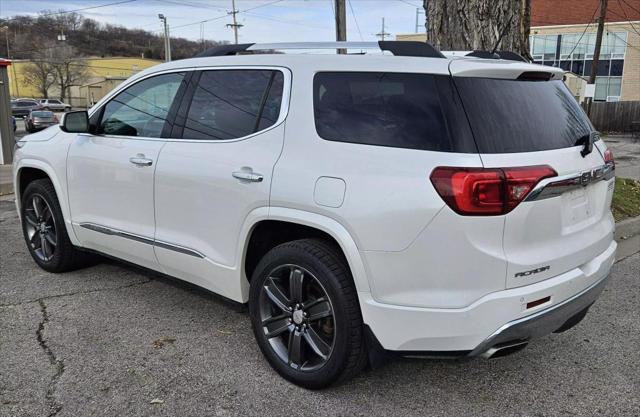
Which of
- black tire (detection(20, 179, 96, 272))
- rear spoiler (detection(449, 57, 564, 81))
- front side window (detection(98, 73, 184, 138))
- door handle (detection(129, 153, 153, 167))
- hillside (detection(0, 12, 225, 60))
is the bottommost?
black tire (detection(20, 179, 96, 272))

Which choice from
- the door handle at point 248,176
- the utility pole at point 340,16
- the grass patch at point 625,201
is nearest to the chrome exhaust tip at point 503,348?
the door handle at point 248,176

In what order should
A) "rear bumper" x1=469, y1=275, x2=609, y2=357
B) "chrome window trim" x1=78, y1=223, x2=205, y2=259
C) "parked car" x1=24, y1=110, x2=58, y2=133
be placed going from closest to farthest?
"rear bumper" x1=469, y1=275, x2=609, y2=357, "chrome window trim" x1=78, y1=223, x2=205, y2=259, "parked car" x1=24, y1=110, x2=58, y2=133

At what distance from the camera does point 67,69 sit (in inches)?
3236

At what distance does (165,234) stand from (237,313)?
2.82ft

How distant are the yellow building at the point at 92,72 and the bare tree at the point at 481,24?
76093mm

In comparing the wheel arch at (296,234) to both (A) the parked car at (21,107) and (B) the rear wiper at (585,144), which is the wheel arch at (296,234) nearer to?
(B) the rear wiper at (585,144)

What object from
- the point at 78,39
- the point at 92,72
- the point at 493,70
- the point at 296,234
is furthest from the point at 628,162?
the point at 92,72

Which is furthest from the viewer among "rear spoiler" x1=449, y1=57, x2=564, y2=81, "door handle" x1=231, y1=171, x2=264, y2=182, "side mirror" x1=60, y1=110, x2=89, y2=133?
"side mirror" x1=60, y1=110, x2=89, y2=133

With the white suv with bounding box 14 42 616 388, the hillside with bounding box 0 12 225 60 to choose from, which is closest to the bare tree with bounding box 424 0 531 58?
the white suv with bounding box 14 42 616 388

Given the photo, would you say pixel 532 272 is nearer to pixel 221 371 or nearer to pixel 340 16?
pixel 221 371

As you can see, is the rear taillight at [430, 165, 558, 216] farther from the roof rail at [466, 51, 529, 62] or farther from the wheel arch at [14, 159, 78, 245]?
the wheel arch at [14, 159, 78, 245]

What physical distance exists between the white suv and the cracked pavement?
28cm

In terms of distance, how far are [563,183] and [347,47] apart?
1.41 meters

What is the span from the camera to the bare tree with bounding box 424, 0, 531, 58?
20.3ft
